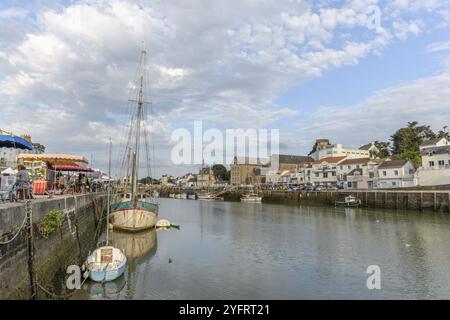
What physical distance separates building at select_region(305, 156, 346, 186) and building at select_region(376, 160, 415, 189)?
17588mm

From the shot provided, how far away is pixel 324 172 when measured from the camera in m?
107

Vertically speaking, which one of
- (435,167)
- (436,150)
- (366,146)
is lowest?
(435,167)

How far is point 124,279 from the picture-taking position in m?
18.7

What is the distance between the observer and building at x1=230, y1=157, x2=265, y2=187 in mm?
171375

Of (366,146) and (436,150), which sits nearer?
(436,150)

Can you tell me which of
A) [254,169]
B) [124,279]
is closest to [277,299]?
[124,279]

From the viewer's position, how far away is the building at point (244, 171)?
171 m

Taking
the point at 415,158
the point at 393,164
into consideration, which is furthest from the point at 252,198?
the point at 415,158

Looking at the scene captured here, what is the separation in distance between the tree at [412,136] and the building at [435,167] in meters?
28.0

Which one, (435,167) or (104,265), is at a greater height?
(435,167)

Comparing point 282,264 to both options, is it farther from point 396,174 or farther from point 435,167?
point 396,174

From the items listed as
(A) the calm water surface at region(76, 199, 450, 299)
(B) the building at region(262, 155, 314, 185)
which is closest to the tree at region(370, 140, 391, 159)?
(B) the building at region(262, 155, 314, 185)

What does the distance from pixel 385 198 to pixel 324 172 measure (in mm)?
40573
